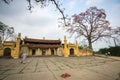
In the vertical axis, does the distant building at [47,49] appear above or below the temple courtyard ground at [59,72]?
above

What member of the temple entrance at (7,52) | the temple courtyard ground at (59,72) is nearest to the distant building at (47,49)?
the temple entrance at (7,52)

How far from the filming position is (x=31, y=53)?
82.8ft

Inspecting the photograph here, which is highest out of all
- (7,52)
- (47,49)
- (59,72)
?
(47,49)

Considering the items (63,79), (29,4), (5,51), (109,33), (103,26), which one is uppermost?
(103,26)

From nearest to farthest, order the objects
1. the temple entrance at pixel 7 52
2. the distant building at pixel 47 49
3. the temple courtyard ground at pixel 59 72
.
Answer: the temple courtyard ground at pixel 59 72, the temple entrance at pixel 7 52, the distant building at pixel 47 49

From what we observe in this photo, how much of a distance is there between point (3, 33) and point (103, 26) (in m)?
31.6

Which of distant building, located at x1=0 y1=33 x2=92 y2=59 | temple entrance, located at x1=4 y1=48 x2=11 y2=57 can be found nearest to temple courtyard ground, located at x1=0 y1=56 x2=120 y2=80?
temple entrance, located at x1=4 y1=48 x2=11 y2=57

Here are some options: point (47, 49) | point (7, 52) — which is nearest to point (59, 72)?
point (7, 52)

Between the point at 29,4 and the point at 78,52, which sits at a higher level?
the point at 29,4

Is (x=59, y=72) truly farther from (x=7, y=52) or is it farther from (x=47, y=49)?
(x=47, y=49)

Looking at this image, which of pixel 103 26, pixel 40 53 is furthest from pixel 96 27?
pixel 40 53

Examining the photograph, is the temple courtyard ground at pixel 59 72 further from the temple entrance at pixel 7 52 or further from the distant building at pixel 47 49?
the distant building at pixel 47 49

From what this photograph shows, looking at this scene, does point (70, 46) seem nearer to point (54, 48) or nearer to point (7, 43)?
point (54, 48)

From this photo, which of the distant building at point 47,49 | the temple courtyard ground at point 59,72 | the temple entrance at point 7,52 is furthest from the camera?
the distant building at point 47,49
